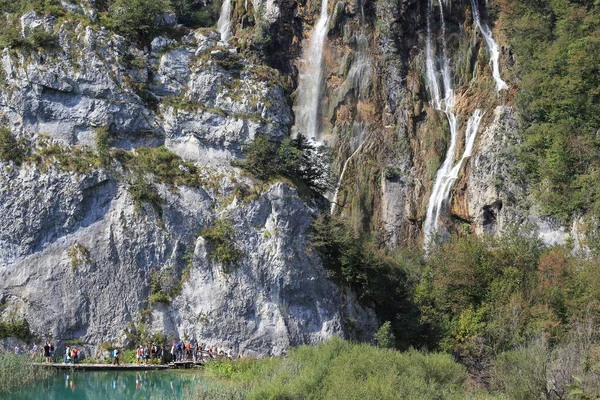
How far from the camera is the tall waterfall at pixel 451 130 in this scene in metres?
51.5

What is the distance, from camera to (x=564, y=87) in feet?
157

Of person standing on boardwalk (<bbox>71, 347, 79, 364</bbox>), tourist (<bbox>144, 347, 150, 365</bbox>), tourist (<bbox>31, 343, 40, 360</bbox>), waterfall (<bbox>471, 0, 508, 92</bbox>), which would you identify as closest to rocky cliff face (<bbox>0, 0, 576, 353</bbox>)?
tourist (<bbox>31, 343, 40, 360</bbox>)

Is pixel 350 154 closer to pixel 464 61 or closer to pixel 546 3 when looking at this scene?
pixel 464 61

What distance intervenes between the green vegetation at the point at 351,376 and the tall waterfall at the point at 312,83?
29747mm

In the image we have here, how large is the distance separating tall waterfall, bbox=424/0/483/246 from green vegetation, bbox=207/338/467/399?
2545 centimetres

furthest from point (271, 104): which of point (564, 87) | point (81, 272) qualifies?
point (564, 87)

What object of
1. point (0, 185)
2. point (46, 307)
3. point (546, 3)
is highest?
point (546, 3)

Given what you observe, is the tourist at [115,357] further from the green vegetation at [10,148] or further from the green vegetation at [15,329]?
the green vegetation at [10,148]

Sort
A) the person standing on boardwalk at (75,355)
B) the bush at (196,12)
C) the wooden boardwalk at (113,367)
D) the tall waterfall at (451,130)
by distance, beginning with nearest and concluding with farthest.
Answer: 1. the wooden boardwalk at (113,367)
2. the person standing on boardwalk at (75,355)
3. the tall waterfall at (451,130)
4. the bush at (196,12)

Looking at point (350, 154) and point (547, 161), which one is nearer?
point (547, 161)

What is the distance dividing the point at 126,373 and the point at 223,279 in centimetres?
706

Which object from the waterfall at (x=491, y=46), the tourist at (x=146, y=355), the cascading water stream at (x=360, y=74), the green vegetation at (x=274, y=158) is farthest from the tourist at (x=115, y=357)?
the waterfall at (x=491, y=46)

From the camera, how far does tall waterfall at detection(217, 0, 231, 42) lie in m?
58.2

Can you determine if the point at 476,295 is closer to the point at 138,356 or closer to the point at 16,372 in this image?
the point at 138,356
